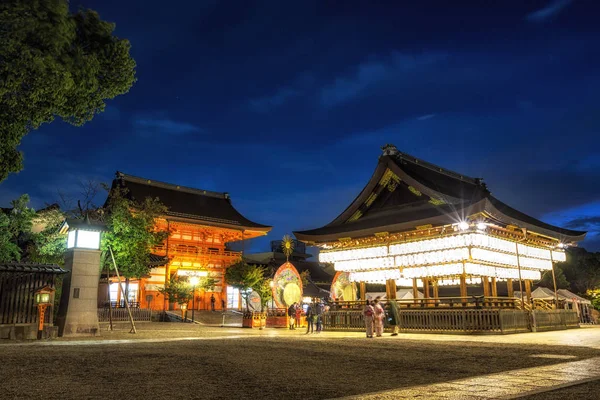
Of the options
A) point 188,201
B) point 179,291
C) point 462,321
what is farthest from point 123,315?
point 462,321

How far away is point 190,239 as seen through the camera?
50.2 meters

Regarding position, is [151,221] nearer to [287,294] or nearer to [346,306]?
[287,294]

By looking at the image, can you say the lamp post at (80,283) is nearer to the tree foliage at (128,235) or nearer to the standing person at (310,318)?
the tree foliage at (128,235)

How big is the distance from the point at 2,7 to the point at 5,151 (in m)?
3.95

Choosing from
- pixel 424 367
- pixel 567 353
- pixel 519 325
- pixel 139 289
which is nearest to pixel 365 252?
pixel 519 325

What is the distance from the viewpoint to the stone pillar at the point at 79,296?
18406 millimetres

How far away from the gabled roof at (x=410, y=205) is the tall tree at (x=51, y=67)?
1373 centimetres

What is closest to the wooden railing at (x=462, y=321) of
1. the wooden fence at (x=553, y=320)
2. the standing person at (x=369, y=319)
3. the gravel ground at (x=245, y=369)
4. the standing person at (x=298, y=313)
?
the wooden fence at (x=553, y=320)

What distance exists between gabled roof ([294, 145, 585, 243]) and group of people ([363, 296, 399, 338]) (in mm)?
3906

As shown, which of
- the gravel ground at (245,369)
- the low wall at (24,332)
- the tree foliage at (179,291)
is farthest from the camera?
the tree foliage at (179,291)

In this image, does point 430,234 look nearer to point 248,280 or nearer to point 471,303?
point 471,303

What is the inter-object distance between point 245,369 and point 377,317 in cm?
1174

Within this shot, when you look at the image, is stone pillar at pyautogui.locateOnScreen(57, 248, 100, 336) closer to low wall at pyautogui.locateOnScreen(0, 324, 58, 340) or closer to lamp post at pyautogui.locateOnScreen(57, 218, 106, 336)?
lamp post at pyautogui.locateOnScreen(57, 218, 106, 336)

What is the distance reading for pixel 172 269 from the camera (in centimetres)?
4697
